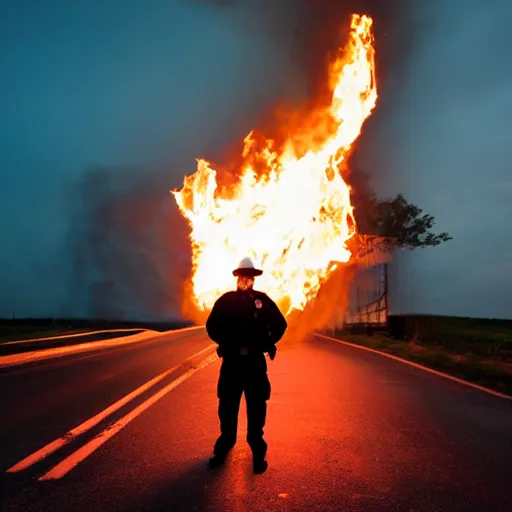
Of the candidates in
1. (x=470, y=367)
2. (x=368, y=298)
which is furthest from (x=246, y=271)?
(x=368, y=298)

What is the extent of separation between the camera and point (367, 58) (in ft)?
70.5

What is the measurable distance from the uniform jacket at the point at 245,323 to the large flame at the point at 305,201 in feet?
53.2

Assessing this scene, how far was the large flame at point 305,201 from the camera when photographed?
22078mm

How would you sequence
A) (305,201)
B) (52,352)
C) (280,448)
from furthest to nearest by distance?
(305,201), (52,352), (280,448)

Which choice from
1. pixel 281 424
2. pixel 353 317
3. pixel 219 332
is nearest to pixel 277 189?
pixel 353 317

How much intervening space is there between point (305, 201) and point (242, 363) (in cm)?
1683

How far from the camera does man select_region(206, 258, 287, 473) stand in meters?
5.77

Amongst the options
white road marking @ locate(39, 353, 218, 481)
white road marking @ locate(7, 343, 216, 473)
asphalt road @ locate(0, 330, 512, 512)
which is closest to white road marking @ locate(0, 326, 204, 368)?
asphalt road @ locate(0, 330, 512, 512)

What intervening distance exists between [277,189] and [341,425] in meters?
15.8

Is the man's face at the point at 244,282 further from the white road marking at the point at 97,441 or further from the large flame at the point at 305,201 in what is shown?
the large flame at the point at 305,201

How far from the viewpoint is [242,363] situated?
5.82 metres

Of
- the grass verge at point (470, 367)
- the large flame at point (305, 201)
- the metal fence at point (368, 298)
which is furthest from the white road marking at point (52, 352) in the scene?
the metal fence at point (368, 298)

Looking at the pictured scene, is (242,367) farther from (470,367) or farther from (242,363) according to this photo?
(470,367)

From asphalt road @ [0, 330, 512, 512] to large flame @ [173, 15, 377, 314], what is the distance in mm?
10521
